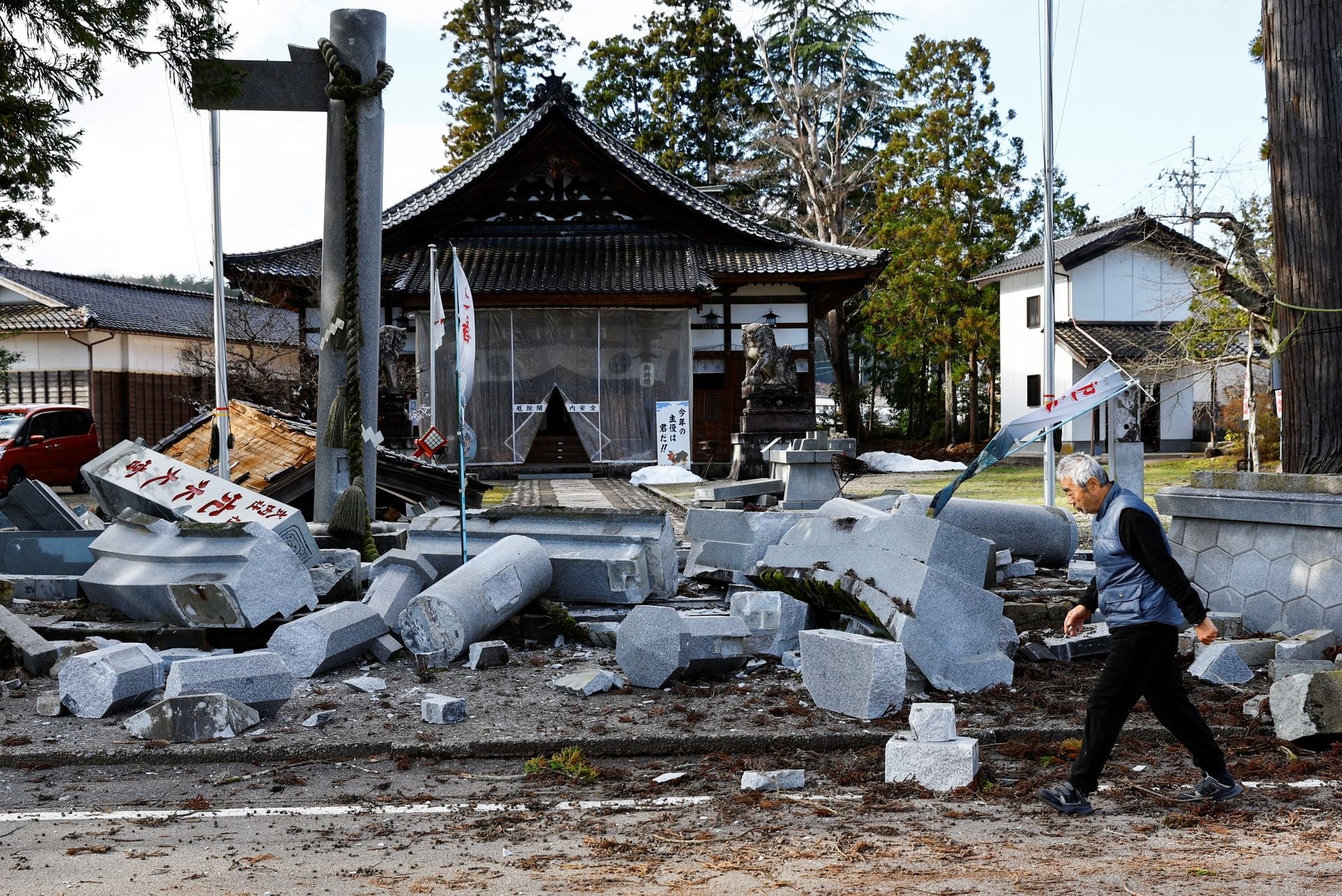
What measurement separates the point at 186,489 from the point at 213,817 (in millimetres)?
5199

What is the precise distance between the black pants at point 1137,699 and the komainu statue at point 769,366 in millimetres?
17424

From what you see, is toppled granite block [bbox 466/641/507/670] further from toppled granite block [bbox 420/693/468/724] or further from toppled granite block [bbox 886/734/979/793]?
toppled granite block [bbox 886/734/979/793]

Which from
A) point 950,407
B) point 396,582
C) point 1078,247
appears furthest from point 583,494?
point 1078,247

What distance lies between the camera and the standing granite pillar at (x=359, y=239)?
853 cm

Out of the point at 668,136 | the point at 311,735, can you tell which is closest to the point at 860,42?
the point at 668,136

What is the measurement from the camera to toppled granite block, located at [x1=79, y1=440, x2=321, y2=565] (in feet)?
26.9

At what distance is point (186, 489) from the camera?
29.6ft

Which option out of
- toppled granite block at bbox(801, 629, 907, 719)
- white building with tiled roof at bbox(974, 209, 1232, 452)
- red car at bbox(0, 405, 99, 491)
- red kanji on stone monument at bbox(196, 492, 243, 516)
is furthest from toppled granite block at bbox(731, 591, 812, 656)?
white building with tiled roof at bbox(974, 209, 1232, 452)

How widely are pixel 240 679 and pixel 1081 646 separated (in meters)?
4.74

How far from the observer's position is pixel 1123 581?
4.47 metres

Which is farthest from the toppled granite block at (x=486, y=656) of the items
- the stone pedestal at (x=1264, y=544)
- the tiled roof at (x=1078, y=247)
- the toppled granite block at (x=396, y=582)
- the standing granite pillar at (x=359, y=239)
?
the tiled roof at (x=1078, y=247)

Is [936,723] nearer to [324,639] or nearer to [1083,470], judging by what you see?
[1083,470]

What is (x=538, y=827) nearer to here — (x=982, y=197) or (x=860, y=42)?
(x=982, y=197)

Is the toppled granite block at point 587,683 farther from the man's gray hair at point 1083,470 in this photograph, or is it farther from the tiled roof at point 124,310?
the tiled roof at point 124,310
